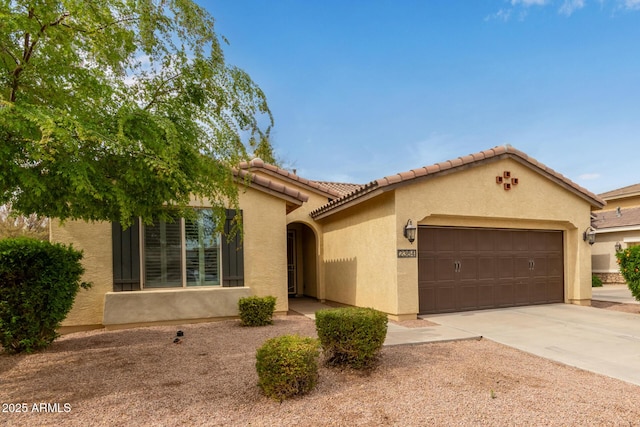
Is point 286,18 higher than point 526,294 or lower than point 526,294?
higher

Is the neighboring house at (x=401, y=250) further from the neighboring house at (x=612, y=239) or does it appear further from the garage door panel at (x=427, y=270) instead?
the neighboring house at (x=612, y=239)

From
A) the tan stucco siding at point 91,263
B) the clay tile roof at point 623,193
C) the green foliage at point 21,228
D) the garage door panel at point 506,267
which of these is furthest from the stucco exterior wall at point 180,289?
the clay tile roof at point 623,193

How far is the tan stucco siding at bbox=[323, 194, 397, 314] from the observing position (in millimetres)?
9109

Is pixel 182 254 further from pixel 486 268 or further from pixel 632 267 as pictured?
pixel 632 267

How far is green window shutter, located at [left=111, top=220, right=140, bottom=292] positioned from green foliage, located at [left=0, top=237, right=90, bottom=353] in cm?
178

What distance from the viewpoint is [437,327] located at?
8.01 meters

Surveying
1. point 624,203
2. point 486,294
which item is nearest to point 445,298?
point 486,294

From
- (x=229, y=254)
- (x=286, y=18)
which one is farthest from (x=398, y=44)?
(x=229, y=254)

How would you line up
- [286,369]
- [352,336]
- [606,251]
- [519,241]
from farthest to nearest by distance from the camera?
[606,251], [519,241], [352,336], [286,369]

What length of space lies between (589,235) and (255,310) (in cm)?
1038

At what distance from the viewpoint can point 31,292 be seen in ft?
20.0

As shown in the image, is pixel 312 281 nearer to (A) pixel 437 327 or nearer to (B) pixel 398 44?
(A) pixel 437 327

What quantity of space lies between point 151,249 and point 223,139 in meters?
4.83

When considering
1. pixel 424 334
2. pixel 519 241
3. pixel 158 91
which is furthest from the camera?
pixel 519 241
